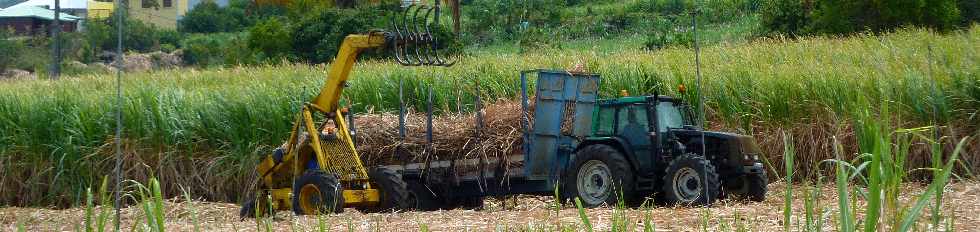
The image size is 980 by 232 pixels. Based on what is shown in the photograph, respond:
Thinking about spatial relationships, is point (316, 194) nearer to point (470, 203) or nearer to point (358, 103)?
point (470, 203)

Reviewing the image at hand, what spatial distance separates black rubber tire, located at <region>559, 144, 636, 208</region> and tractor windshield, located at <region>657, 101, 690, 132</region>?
488mm

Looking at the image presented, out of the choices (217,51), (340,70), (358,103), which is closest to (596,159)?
(340,70)

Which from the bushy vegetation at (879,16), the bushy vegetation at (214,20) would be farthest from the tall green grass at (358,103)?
the bushy vegetation at (214,20)

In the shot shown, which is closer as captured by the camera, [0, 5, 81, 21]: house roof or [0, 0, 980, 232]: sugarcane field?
[0, 0, 980, 232]: sugarcane field

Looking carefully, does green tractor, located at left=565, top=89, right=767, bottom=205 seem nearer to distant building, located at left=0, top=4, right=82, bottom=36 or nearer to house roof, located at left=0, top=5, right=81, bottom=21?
distant building, located at left=0, top=4, right=82, bottom=36

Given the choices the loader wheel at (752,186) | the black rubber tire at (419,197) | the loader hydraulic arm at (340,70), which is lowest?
the black rubber tire at (419,197)

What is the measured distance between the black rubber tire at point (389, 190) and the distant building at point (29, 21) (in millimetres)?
39737

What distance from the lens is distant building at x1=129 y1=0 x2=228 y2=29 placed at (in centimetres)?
4997

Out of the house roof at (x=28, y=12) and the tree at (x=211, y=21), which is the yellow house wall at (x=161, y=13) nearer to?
the tree at (x=211, y=21)

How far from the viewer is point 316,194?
11.7m

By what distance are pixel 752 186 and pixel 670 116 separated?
944 millimetres

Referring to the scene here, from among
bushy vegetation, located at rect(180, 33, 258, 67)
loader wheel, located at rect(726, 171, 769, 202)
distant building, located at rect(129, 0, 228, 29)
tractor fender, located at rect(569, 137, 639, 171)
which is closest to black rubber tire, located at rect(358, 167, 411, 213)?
tractor fender, located at rect(569, 137, 639, 171)

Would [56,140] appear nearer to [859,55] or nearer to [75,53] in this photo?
[859,55]

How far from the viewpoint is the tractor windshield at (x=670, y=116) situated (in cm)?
1177
